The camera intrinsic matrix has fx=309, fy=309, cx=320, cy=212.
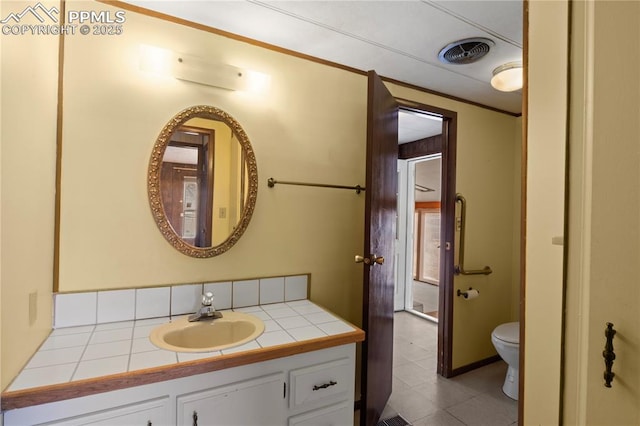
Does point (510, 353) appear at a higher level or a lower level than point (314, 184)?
lower

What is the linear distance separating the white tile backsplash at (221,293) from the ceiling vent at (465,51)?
1.80 metres

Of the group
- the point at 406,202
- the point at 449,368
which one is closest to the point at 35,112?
the point at 449,368

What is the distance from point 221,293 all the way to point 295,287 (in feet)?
1.39

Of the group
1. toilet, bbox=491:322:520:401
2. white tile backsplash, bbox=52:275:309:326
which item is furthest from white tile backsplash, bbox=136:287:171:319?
toilet, bbox=491:322:520:401

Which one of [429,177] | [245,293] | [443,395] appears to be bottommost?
[443,395]

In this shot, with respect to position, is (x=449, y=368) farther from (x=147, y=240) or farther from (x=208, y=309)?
(x=147, y=240)

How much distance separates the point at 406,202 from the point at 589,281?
3624 mm

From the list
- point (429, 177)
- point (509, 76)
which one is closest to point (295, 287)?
point (509, 76)

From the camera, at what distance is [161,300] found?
148 centimetres

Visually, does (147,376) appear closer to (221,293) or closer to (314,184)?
(221,293)

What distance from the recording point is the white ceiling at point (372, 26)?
143 cm

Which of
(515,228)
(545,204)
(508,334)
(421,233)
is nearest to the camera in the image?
(545,204)

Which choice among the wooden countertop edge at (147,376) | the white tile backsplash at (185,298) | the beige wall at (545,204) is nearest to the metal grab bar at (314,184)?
the white tile backsplash at (185,298)

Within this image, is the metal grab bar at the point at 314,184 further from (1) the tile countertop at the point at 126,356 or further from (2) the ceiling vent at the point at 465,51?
(2) the ceiling vent at the point at 465,51
